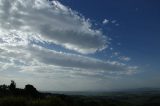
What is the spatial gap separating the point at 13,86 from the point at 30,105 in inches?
1275

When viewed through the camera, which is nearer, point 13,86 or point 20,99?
point 20,99

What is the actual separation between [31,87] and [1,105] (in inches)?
1316

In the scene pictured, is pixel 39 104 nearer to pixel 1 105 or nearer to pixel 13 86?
pixel 1 105

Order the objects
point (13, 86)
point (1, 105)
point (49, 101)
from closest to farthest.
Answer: point (1, 105), point (49, 101), point (13, 86)

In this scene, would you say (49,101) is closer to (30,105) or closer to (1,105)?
(30,105)

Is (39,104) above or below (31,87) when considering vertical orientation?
below

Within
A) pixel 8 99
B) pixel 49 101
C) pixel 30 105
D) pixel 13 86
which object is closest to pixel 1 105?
pixel 8 99

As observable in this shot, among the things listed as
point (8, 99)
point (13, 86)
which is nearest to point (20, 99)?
point (8, 99)

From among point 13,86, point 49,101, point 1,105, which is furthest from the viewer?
point 13,86

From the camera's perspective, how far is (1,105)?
12469 mm

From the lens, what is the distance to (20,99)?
43.2ft

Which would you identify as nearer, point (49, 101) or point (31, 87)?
point (49, 101)

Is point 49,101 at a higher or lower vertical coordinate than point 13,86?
lower

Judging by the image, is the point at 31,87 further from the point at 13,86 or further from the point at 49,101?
the point at 49,101
